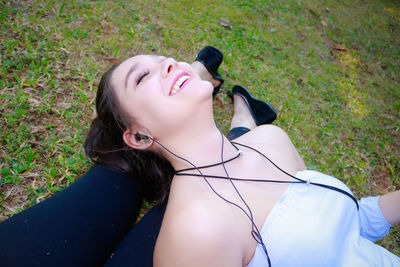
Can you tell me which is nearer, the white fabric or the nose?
the white fabric

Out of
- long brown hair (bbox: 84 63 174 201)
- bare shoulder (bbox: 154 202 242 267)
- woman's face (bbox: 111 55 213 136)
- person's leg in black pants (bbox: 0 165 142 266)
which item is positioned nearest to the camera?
bare shoulder (bbox: 154 202 242 267)

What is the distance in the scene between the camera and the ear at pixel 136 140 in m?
1.93

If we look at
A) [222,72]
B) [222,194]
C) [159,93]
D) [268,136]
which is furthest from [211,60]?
[222,194]

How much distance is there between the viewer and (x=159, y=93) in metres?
1.75

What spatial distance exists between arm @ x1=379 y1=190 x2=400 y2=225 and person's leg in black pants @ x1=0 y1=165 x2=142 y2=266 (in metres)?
2.05

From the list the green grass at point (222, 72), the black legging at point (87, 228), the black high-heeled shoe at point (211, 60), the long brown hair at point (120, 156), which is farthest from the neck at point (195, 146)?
the black high-heeled shoe at point (211, 60)

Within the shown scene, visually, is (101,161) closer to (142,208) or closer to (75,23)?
(142,208)

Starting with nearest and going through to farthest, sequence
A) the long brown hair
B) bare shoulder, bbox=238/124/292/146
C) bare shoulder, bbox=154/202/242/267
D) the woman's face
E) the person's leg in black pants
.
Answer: bare shoulder, bbox=154/202/242/267 < the person's leg in black pants < the woman's face < the long brown hair < bare shoulder, bbox=238/124/292/146

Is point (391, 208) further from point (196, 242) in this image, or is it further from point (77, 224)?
point (77, 224)

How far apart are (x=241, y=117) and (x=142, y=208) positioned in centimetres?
157

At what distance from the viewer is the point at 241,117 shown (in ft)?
10.1

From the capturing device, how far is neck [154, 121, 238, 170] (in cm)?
184

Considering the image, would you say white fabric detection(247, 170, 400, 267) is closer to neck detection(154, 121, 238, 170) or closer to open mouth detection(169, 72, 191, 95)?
neck detection(154, 121, 238, 170)

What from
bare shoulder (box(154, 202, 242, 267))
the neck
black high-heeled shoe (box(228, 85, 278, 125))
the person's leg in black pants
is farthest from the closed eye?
A: black high-heeled shoe (box(228, 85, 278, 125))
